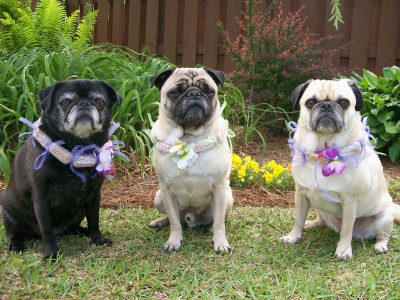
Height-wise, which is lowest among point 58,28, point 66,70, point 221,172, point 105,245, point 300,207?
point 105,245

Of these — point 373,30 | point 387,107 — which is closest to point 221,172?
point 387,107

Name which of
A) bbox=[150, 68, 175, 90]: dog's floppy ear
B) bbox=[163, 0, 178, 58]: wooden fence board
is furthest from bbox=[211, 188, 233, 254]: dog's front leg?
bbox=[163, 0, 178, 58]: wooden fence board

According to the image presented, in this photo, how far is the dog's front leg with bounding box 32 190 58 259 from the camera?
9.90ft

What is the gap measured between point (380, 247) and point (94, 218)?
199 centimetres

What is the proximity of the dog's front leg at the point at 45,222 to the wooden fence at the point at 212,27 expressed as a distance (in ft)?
15.2

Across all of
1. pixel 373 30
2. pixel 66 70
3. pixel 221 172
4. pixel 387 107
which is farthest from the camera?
pixel 373 30

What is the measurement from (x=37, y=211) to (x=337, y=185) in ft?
6.32

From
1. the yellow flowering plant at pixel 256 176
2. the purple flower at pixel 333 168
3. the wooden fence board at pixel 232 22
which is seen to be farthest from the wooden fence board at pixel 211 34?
the purple flower at pixel 333 168

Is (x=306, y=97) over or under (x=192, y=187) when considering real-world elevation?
over

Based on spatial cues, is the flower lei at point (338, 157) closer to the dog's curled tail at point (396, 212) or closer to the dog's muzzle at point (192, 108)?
the dog's curled tail at point (396, 212)

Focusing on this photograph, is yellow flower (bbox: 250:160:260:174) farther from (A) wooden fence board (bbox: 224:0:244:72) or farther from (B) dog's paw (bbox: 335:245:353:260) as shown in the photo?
(A) wooden fence board (bbox: 224:0:244:72)

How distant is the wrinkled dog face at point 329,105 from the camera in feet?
9.93

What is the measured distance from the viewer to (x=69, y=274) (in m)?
2.88

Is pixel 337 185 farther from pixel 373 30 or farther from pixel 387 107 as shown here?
pixel 373 30
